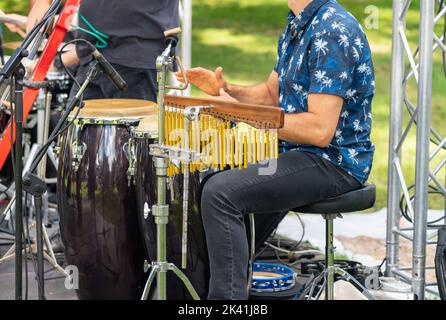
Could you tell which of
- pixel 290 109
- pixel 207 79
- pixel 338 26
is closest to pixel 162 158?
pixel 207 79

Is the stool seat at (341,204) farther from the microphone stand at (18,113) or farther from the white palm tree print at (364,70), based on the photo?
the microphone stand at (18,113)

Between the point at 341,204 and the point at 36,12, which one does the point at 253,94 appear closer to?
the point at 341,204

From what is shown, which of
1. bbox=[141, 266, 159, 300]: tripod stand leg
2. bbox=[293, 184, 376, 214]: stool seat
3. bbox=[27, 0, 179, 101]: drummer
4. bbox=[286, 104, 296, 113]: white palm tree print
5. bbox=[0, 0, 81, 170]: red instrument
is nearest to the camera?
bbox=[141, 266, 159, 300]: tripod stand leg

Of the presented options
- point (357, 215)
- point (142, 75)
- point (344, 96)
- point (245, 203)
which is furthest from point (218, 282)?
point (357, 215)

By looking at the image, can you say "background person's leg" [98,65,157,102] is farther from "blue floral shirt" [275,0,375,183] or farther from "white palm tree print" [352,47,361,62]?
"white palm tree print" [352,47,361,62]

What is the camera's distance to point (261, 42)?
1021 cm

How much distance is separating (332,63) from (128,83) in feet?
4.63

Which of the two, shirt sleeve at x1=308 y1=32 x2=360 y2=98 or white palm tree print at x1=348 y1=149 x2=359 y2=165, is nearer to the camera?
shirt sleeve at x1=308 y1=32 x2=360 y2=98

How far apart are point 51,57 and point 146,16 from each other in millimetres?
861

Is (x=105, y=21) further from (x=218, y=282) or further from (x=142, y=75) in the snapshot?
(x=218, y=282)

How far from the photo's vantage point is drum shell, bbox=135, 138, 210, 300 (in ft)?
12.0

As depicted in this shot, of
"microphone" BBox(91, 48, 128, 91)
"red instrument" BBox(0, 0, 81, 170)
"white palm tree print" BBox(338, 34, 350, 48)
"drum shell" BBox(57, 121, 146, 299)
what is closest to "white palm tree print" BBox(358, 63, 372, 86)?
"white palm tree print" BBox(338, 34, 350, 48)

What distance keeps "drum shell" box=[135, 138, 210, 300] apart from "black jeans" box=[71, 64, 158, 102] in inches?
28.8
